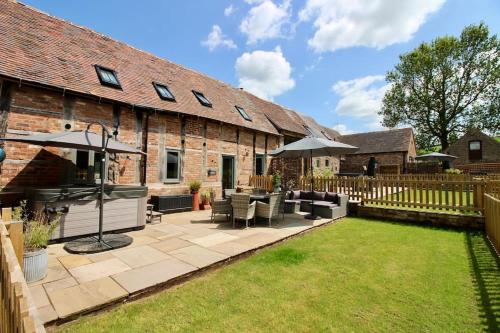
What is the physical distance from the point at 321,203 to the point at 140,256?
602 cm

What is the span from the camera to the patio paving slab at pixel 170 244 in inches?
195

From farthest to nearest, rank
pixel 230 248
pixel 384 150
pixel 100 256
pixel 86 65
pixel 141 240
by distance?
pixel 384 150 → pixel 86 65 → pixel 141 240 → pixel 230 248 → pixel 100 256

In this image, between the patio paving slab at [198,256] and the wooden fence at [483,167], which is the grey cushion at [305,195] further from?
the wooden fence at [483,167]

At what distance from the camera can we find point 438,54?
26.8 metres

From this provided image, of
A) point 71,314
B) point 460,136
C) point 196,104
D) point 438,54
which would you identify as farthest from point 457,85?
point 71,314

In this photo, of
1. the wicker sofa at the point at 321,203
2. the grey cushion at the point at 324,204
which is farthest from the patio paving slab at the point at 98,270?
the grey cushion at the point at 324,204

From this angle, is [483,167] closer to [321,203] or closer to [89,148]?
[321,203]

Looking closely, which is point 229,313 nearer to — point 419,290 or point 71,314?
point 71,314

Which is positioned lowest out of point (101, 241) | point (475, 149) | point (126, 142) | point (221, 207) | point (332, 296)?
point (332, 296)

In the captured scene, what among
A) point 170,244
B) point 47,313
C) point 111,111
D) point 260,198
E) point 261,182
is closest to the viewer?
point 47,313

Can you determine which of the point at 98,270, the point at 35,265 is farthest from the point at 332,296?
the point at 35,265

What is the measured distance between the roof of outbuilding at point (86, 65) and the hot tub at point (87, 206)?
346 cm

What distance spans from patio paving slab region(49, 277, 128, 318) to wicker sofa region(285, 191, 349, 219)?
6336mm

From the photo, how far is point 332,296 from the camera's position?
132 inches
